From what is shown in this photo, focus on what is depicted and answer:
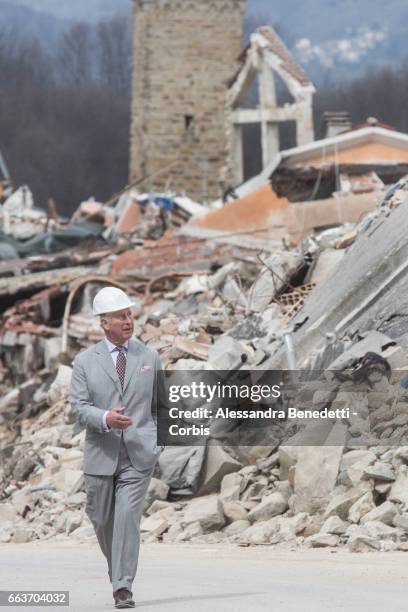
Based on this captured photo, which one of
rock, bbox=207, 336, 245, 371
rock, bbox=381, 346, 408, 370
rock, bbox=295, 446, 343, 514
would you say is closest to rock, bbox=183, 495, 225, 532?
rock, bbox=295, 446, 343, 514

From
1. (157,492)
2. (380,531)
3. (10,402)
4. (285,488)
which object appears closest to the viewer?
(380,531)

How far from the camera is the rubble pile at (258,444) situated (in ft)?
40.5

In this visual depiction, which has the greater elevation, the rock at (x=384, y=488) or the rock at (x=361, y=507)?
the rock at (x=384, y=488)

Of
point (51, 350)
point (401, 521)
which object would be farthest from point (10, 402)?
point (401, 521)

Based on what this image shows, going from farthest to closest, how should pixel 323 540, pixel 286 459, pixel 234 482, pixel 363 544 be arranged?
pixel 234 482
pixel 286 459
pixel 323 540
pixel 363 544

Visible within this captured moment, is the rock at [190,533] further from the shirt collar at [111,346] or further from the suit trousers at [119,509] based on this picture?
the shirt collar at [111,346]

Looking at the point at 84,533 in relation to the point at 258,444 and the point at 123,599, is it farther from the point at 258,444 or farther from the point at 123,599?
the point at 123,599

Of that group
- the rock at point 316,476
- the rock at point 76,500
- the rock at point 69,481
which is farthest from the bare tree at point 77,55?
the rock at point 316,476

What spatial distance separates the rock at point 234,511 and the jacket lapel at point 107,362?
3.80 metres

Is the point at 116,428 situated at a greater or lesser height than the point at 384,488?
greater

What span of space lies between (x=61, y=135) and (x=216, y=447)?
91742 mm

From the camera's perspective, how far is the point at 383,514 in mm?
11641

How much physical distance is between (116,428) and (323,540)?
9.45 feet

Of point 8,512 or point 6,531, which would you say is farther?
point 8,512
